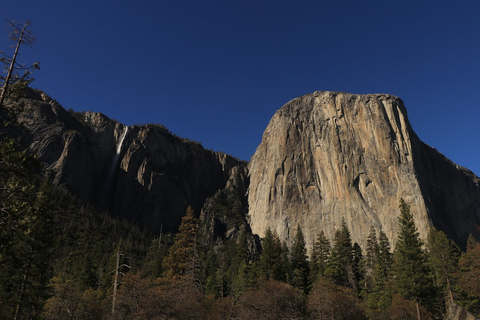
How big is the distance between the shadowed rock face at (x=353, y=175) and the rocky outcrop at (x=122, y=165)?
38.9 meters

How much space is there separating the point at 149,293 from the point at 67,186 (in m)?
125

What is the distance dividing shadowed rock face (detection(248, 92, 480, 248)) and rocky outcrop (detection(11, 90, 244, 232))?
128 ft

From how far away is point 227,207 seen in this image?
144m

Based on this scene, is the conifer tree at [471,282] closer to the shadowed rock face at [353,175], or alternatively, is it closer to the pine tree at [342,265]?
the pine tree at [342,265]

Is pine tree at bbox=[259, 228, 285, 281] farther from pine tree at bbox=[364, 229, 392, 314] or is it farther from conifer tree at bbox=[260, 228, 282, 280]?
pine tree at bbox=[364, 229, 392, 314]

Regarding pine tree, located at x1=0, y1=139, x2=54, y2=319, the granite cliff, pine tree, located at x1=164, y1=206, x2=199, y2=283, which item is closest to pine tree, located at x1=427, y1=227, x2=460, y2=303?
pine tree, located at x1=164, y1=206, x2=199, y2=283

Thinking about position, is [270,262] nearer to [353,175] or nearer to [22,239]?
[22,239]

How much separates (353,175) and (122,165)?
337 ft

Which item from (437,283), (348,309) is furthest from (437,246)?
(348,309)

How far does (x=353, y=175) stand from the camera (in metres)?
112

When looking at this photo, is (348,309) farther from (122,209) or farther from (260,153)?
(122,209)

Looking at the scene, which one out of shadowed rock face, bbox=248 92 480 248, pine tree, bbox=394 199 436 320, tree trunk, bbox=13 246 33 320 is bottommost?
tree trunk, bbox=13 246 33 320

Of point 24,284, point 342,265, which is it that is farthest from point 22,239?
point 342,265

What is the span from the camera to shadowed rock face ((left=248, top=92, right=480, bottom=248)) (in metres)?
104
